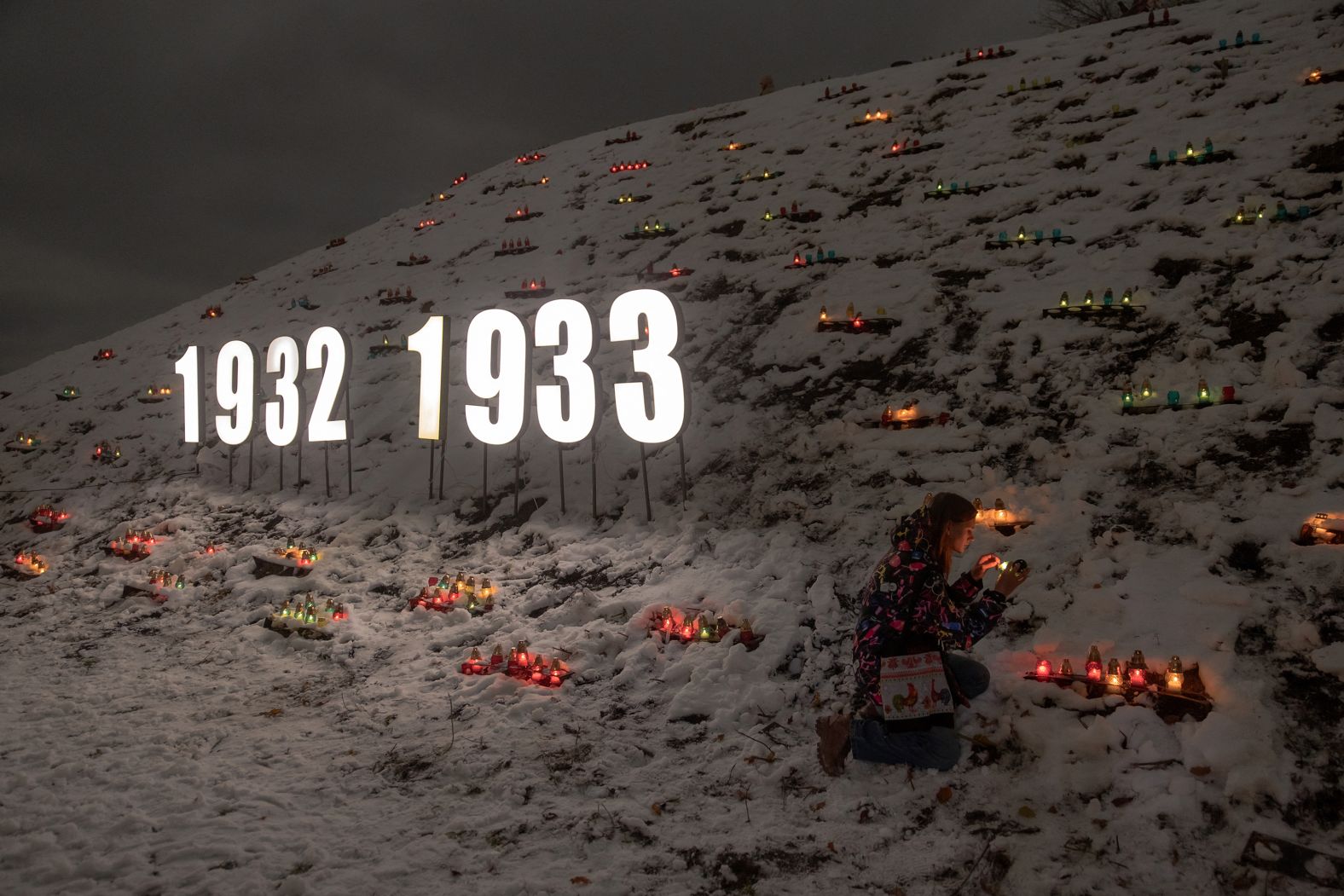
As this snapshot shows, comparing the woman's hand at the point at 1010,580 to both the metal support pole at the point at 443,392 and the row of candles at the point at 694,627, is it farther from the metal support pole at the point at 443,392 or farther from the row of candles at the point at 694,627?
the metal support pole at the point at 443,392

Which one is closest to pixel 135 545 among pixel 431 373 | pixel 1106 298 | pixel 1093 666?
pixel 431 373

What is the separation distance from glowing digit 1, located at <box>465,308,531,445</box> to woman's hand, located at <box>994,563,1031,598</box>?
24.1 feet

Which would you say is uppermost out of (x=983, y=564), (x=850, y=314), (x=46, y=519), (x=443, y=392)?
(x=850, y=314)

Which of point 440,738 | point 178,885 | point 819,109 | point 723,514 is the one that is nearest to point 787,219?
point 819,109

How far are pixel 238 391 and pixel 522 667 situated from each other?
10.4 meters

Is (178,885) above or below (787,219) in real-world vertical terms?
below

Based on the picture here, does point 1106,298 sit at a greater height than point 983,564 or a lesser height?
greater

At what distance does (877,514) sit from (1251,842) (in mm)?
4814

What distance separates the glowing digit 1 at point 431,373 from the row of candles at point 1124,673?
9310 mm

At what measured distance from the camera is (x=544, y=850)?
471cm

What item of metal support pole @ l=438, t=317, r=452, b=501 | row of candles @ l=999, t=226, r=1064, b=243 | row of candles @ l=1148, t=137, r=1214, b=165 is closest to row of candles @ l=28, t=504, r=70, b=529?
metal support pole @ l=438, t=317, r=452, b=501

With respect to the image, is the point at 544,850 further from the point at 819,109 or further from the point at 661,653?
the point at 819,109

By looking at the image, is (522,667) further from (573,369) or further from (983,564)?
(983,564)

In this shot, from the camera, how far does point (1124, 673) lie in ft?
17.4
